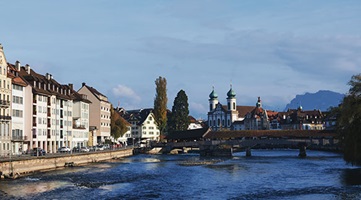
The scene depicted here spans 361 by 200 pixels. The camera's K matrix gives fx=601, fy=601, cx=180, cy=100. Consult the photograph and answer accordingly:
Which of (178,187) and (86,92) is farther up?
(86,92)

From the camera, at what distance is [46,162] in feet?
258

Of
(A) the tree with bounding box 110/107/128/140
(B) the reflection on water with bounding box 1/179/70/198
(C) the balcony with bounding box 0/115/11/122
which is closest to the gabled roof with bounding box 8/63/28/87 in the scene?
(C) the balcony with bounding box 0/115/11/122

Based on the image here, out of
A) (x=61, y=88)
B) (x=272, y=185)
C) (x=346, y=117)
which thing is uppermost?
(x=61, y=88)

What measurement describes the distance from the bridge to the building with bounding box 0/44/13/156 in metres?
54.9

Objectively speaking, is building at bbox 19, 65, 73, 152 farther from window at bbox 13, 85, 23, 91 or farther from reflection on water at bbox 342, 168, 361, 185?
reflection on water at bbox 342, 168, 361, 185

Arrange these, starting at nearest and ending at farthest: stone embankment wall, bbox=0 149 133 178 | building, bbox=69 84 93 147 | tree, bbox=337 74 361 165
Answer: tree, bbox=337 74 361 165 → stone embankment wall, bbox=0 149 133 178 → building, bbox=69 84 93 147

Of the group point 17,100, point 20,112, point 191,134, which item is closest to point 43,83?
point 20,112

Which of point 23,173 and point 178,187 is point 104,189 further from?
point 23,173

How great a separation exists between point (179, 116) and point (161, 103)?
47.6 feet

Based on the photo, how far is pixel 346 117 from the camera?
63281 millimetres

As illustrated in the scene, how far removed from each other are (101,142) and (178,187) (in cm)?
9244

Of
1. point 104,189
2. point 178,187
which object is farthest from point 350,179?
point 104,189

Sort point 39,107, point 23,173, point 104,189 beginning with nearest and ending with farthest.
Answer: point 104,189 < point 23,173 < point 39,107

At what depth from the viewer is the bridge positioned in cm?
12588
